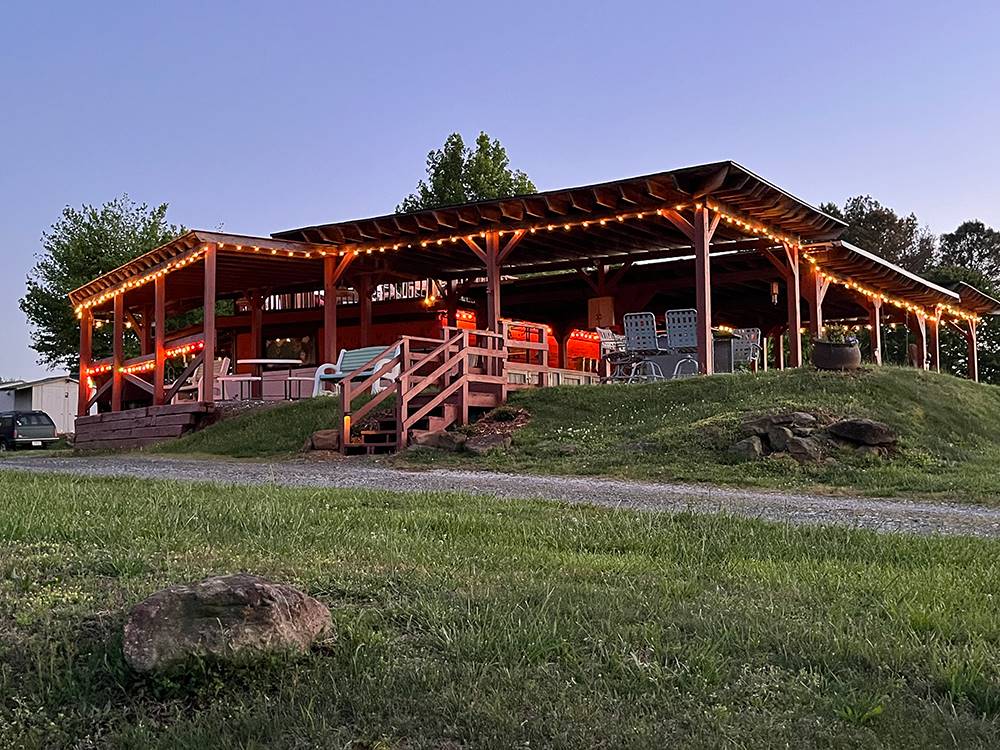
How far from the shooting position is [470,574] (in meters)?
4.35

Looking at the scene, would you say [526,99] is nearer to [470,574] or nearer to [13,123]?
[13,123]

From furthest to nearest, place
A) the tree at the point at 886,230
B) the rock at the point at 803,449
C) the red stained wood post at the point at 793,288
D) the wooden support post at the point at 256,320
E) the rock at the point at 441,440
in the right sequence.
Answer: the tree at the point at 886,230
the wooden support post at the point at 256,320
the red stained wood post at the point at 793,288
the rock at the point at 441,440
the rock at the point at 803,449

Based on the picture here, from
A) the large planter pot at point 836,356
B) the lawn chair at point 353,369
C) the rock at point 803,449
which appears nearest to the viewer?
the rock at point 803,449

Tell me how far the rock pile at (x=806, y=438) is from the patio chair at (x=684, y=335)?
442cm

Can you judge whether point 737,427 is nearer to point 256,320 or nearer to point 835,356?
point 835,356

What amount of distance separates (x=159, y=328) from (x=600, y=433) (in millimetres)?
9937

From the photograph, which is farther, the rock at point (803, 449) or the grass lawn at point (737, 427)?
the rock at point (803, 449)

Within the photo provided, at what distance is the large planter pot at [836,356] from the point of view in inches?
490

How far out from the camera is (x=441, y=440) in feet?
39.8

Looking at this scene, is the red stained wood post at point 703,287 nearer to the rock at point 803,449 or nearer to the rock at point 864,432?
the rock at point 864,432

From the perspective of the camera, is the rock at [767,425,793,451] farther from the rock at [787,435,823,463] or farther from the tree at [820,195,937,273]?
the tree at [820,195,937,273]

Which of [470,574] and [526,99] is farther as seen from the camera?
[526,99]

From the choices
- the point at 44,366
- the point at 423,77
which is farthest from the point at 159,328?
the point at 44,366

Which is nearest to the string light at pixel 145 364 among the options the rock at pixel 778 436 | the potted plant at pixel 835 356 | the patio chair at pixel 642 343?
the patio chair at pixel 642 343
